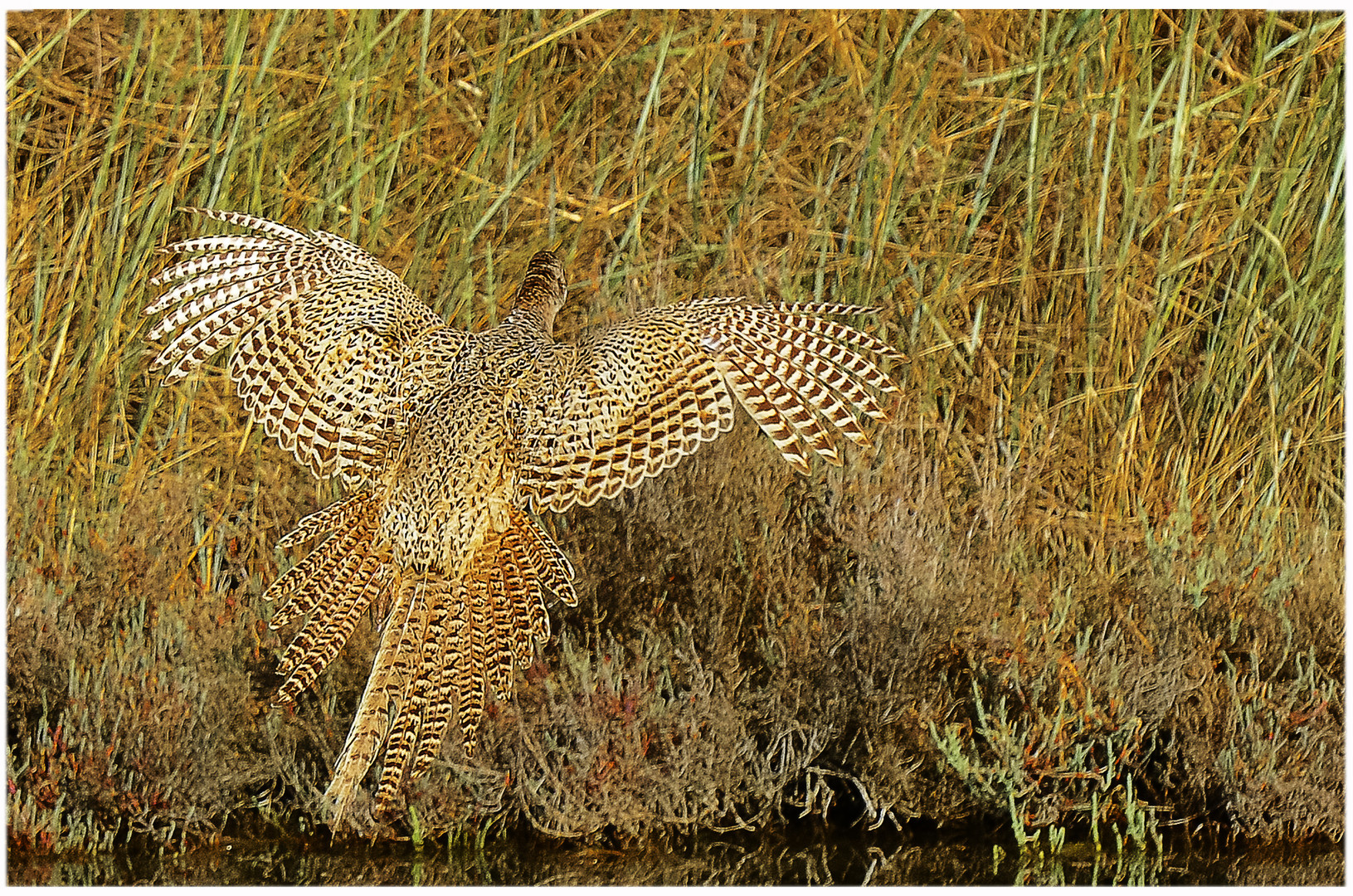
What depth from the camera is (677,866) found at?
394cm

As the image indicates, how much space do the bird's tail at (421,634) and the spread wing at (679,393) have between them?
0.65 ft

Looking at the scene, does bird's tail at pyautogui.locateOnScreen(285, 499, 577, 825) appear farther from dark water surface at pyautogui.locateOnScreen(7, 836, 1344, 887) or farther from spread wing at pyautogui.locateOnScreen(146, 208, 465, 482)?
spread wing at pyautogui.locateOnScreen(146, 208, 465, 482)

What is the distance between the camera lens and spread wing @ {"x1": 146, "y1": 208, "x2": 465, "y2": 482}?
13.9 ft

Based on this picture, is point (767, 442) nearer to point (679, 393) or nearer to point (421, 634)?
point (679, 393)

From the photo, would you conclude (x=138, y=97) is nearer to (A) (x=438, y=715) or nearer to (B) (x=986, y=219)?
(A) (x=438, y=715)

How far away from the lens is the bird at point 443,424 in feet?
13.0

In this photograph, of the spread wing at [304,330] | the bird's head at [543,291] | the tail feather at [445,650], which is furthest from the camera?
the bird's head at [543,291]

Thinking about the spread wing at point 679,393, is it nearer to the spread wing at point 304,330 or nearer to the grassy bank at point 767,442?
the grassy bank at point 767,442

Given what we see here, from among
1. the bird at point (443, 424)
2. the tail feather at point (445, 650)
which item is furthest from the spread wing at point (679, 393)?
the tail feather at point (445, 650)

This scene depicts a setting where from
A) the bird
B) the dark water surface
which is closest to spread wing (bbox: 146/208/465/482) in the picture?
the bird

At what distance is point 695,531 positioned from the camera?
4.36m

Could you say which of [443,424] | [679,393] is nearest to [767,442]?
[679,393]

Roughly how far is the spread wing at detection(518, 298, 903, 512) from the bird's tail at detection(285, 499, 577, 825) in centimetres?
20

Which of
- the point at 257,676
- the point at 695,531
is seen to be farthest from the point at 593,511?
the point at 257,676
